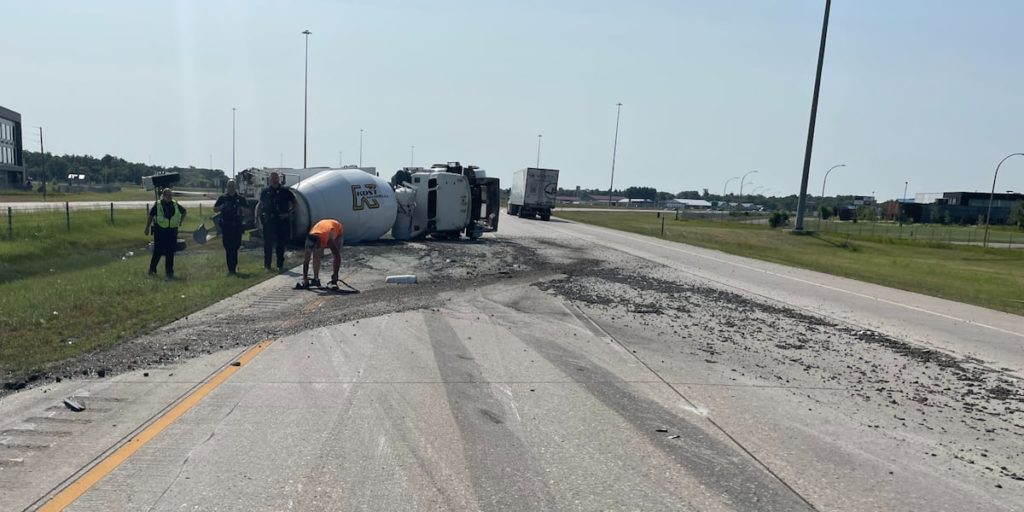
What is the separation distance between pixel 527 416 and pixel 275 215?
12.1m

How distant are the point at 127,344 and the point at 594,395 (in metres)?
5.51

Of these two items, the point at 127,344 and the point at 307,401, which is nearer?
the point at 307,401

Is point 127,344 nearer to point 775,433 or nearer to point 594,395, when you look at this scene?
point 594,395

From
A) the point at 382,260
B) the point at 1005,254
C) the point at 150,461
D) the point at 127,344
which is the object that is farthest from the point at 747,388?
the point at 1005,254

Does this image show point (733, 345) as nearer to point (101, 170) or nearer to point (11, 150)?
point (11, 150)

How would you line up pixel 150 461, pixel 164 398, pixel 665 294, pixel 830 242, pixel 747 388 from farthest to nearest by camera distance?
pixel 830 242 < pixel 665 294 < pixel 747 388 < pixel 164 398 < pixel 150 461

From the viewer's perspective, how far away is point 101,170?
13538 cm

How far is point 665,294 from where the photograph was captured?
1539 cm

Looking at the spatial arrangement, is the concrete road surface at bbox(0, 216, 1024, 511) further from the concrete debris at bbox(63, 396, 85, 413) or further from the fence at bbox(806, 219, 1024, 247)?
the fence at bbox(806, 219, 1024, 247)

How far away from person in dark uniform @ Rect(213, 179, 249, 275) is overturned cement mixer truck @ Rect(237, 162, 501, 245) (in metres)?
4.51

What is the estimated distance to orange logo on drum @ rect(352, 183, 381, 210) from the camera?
24.1 m

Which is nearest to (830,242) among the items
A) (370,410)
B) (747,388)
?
(747,388)

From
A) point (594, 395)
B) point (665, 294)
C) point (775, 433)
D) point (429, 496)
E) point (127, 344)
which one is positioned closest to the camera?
point (429, 496)

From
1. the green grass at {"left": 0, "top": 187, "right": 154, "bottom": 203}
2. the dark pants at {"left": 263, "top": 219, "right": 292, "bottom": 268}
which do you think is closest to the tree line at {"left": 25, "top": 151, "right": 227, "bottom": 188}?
the green grass at {"left": 0, "top": 187, "right": 154, "bottom": 203}
